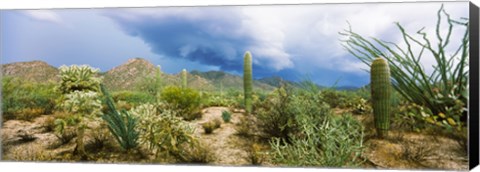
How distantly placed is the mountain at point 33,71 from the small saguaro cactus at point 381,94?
3.82 meters

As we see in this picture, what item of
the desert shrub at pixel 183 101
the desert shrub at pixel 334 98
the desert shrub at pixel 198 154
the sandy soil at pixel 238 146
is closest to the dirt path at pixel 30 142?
the sandy soil at pixel 238 146

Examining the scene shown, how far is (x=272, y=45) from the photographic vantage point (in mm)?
7738

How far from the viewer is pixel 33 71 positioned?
27.2 feet

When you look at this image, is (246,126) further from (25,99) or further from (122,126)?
(25,99)

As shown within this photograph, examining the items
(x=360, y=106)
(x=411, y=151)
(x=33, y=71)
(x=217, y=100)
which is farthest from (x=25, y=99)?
(x=411, y=151)

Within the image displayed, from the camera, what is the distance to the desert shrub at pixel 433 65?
705 cm

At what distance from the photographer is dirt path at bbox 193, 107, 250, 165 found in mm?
7789

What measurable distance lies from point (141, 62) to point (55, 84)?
3.76 feet

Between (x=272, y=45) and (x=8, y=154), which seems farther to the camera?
(x=8, y=154)

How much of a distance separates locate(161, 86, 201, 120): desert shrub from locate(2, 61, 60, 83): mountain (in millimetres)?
1428

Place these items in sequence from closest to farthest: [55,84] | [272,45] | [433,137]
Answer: [433,137] → [272,45] → [55,84]

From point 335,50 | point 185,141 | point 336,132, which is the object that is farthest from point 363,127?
point 185,141

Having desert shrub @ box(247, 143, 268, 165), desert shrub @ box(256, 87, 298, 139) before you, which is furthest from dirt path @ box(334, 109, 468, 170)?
desert shrub @ box(247, 143, 268, 165)

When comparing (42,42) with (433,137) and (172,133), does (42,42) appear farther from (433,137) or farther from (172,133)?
(433,137)
